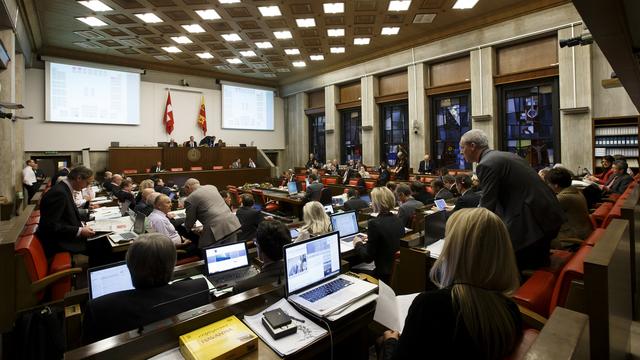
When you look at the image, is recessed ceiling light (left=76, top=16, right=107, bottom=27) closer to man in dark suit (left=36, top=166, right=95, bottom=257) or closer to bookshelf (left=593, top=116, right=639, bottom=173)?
man in dark suit (left=36, top=166, right=95, bottom=257)

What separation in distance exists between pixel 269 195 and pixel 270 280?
652 centimetres

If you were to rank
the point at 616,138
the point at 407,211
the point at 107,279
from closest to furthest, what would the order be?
→ the point at 107,279 < the point at 407,211 < the point at 616,138

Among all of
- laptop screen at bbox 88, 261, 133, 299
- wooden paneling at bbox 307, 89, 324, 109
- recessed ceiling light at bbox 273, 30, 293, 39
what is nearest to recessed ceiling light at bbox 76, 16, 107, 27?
recessed ceiling light at bbox 273, 30, 293, 39

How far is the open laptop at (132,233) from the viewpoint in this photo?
3.71 m

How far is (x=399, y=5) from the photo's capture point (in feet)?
Result: 26.1

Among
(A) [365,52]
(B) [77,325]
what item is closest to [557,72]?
(A) [365,52]

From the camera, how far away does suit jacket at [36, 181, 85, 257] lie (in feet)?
11.4

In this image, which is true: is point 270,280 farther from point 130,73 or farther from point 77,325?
point 130,73

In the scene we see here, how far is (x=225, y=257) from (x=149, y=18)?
8237mm

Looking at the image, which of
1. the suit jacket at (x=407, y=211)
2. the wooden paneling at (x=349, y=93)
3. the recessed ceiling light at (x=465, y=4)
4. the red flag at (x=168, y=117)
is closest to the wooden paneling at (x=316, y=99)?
Answer: the wooden paneling at (x=349, y=93)

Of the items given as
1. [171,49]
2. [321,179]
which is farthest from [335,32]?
[171,49]

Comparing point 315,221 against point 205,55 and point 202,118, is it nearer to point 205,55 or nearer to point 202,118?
point 205,55

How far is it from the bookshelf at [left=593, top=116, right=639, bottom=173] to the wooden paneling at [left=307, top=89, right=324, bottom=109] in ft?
31.4

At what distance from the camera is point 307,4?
7.86 metres
